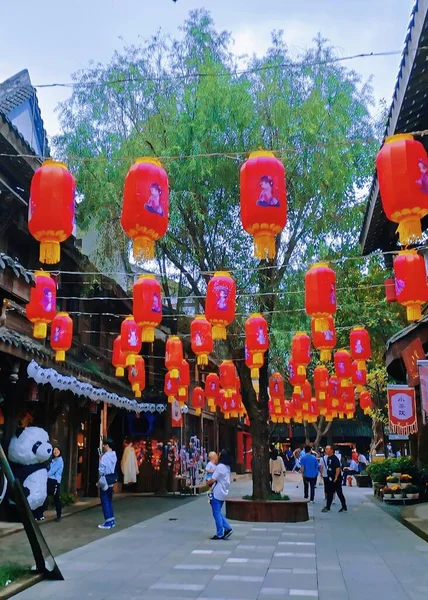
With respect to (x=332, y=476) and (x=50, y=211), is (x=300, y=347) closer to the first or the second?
(x=332, y=476)

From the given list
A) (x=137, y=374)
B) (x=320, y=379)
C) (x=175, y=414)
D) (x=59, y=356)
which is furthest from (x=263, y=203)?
(x=175, y=414)

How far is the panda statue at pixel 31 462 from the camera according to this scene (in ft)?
39.8

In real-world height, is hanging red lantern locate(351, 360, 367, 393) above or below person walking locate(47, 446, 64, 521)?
above

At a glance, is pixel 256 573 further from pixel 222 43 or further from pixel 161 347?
pixel 161 347

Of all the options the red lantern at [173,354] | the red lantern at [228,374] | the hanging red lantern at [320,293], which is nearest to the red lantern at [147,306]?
the hanging red lantern at [320,293]

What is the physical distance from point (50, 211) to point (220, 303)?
16.4ft

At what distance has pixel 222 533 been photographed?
34.8 feet

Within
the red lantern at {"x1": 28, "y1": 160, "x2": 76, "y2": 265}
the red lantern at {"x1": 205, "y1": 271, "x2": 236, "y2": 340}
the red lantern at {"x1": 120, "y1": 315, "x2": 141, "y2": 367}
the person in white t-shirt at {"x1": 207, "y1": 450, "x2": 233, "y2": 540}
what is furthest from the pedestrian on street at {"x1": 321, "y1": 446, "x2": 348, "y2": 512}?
the red lantern at {"x1": 28, "y1": 160, "x2": 76, "y2": 265}

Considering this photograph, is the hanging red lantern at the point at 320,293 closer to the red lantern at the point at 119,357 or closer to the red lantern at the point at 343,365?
the red lantern at the point at 119,357

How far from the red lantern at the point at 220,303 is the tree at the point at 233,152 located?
2319mm

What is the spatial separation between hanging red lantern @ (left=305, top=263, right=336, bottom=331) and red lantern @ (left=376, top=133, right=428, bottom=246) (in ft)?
14.0

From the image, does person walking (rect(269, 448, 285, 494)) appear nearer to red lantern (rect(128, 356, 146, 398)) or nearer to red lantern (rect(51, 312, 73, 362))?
red lantern (rect(128, 356, 146, 398))

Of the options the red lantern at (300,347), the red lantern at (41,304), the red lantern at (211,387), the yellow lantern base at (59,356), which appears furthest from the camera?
the red lantern at (211,387)

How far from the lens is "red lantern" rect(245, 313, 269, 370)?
1344 cm
